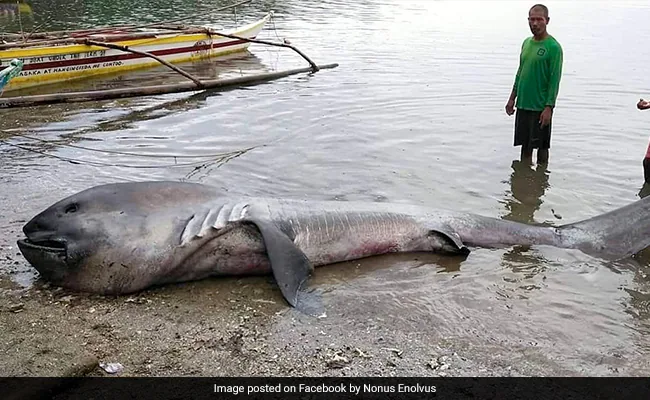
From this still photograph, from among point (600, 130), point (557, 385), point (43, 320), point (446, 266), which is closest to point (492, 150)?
point (600, 130)

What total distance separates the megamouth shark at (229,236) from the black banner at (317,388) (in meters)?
0.99

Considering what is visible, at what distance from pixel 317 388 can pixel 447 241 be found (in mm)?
2394

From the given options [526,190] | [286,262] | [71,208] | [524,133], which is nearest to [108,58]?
[524,133]

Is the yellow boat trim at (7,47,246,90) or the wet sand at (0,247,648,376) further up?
the yellow boat trim at (7,47,246,90)

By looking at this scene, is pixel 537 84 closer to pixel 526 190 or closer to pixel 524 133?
pixel 524 133

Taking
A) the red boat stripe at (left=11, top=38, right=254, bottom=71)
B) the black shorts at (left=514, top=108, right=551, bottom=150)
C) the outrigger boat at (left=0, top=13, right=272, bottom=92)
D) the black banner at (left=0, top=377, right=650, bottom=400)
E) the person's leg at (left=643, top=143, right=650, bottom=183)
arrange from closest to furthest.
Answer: the black banner at (left=0, top=377, right=650, bottom=400) → the person's leg at (left=643, top=143, right=650, bottom=183) → the black shorts at (left=514, top=108, right=551, bottom=150) → the outrigger boat at (left=0, top=13, right=272, bottom=92) → the red boat stripe at (left=11, top=38, right=254, bottom=71)

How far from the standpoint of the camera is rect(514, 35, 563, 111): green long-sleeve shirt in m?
7.79

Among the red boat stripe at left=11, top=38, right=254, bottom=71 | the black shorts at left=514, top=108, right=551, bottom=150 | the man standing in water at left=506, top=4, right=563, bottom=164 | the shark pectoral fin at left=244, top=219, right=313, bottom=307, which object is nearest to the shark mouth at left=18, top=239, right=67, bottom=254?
the shark pectoral fin at left=244, top=219, right=313, bottom=307

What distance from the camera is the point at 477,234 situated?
5.96 metres

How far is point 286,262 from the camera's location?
4766 mm

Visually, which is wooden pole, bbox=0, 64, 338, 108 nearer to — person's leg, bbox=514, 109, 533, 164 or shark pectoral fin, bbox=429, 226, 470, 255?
person's leg, bbox=514, 109, 533, 164

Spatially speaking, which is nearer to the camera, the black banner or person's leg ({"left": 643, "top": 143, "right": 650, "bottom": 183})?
the black banner

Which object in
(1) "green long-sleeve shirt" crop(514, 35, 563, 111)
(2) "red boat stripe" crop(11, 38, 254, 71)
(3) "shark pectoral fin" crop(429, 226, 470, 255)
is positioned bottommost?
(3) "shark pectoral fin" crop(429, 226, 470, 255)

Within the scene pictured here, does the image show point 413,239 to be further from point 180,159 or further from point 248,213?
point 180,159
